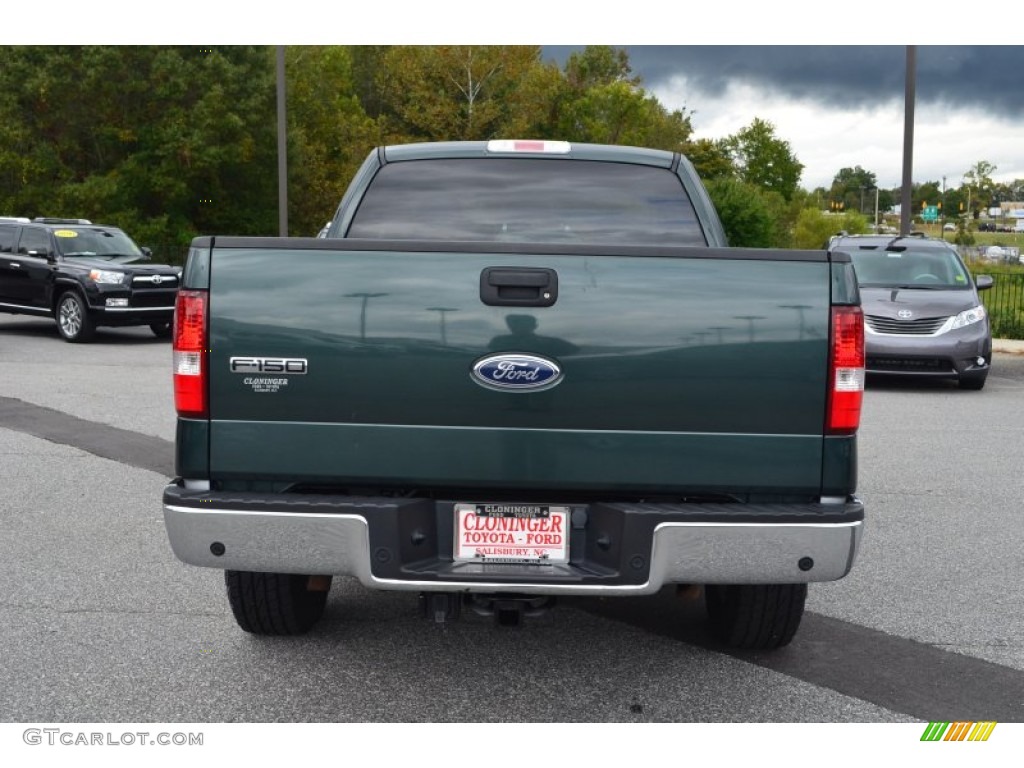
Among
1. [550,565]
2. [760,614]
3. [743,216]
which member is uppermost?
[743,216]

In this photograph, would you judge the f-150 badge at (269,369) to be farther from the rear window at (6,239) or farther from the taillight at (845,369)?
the rear window at (6,239)

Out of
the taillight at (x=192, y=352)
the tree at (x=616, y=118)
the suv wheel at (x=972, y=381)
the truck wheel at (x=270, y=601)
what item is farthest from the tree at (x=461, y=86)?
the taillight at (x=192, y=352)

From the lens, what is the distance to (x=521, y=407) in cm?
365

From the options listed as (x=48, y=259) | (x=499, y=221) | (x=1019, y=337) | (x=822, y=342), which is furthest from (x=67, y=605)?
(x=1019, y=337)

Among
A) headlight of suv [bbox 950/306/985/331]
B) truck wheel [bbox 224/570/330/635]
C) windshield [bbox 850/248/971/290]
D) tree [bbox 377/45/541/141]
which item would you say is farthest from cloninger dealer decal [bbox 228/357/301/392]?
tree [bbox 377/45/541/141]

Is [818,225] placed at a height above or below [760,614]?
above

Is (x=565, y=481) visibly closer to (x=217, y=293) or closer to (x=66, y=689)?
(x=217, y=293)

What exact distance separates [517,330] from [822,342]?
940 mm

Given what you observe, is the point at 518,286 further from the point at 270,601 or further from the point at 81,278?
the point at 81,278

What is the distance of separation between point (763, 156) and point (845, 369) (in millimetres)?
102109

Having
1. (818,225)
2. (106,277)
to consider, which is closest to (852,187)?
(818,225)

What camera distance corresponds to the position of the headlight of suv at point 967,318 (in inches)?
527

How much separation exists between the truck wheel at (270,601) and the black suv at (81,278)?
1312 cm

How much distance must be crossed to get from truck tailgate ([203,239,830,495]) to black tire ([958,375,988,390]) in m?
10.7
